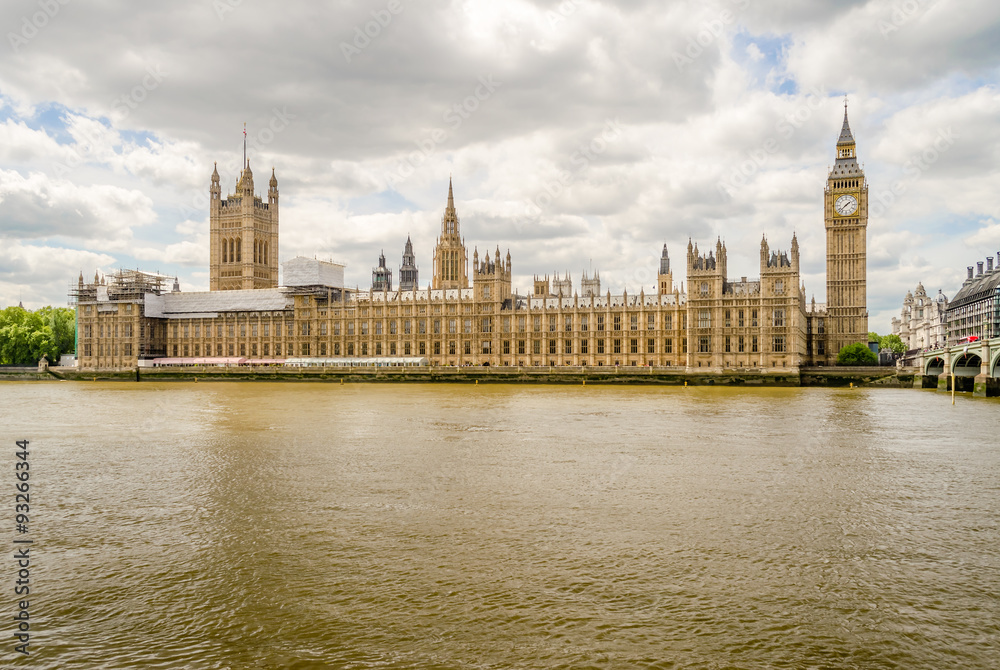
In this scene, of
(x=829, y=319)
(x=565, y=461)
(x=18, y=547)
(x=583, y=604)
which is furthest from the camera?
(x=829, y=319)

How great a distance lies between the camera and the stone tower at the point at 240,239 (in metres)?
142

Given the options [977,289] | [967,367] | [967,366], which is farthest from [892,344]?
[967,367]

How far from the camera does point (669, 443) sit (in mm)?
29984

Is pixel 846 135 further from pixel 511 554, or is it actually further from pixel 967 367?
pixel 511 554

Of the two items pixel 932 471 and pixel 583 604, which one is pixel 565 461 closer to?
pixel 932 471

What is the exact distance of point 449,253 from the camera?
134m

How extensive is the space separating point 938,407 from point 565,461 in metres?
34.8

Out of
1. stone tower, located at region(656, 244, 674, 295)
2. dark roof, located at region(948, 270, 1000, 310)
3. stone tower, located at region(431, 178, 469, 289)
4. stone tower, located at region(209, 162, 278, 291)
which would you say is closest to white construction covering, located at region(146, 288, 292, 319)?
stone tower, located at region(209, 162, 278, 291)

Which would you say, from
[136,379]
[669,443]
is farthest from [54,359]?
[669,443]

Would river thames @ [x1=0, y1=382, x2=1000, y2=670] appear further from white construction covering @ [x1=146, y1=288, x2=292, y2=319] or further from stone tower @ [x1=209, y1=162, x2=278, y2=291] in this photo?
stone tower @ [x1=209, y1=162, x2=278, y2=291]

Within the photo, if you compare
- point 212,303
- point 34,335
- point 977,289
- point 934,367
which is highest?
point 977,289

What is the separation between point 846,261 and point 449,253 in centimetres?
6637

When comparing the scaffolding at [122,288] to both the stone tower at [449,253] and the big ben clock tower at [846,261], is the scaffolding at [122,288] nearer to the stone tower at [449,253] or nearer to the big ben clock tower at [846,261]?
the stone tower at [449,253]

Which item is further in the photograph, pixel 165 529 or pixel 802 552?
pixel 165 529
